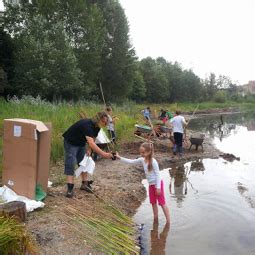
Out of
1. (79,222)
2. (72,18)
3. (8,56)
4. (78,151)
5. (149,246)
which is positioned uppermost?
(72,18)

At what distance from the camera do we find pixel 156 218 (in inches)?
282

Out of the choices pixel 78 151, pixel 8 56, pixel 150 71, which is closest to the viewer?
pixel 78 151

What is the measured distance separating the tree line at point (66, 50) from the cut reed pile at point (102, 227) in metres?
19.9

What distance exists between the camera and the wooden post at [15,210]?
5.31 meters

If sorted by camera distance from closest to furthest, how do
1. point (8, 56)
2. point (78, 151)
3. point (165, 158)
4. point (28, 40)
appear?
1. point (78, 151)
2. point (165, 158)
3. point (28, 40)
4. point (8, 56)

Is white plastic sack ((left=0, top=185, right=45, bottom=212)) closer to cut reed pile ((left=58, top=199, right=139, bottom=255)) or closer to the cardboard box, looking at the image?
the cardboard box

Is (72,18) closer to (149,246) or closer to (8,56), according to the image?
(8,56)

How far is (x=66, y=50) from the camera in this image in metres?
27.0

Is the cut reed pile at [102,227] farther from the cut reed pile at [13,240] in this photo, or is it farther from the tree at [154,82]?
the tree at [154,82]

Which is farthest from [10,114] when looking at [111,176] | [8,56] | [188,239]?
[8,56]

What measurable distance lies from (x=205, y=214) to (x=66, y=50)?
70.0 feet

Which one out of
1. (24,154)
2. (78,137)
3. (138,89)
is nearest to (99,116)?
(78,137)

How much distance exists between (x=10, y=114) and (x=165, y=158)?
603 cm

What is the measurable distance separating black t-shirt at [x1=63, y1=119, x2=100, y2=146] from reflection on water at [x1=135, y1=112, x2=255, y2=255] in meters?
1.93
